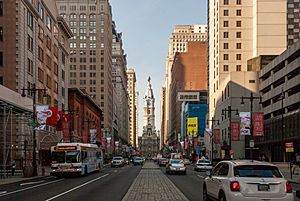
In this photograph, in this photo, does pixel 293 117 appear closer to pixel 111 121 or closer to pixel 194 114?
pixel 194 114

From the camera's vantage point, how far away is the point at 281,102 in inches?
2844

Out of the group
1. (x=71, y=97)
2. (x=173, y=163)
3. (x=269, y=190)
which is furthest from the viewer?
(x=71, y=97)

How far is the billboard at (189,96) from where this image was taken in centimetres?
19102

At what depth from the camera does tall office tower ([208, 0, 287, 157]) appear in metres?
95.8

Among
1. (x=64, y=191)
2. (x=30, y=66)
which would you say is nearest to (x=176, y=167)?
(x=64, y=191)

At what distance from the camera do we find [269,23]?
101 m

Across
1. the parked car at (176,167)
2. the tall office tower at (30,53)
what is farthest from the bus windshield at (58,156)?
the parked car at (176,167)

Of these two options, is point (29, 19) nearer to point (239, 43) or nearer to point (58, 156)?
point (58, 156)

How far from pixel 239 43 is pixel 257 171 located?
308 feet

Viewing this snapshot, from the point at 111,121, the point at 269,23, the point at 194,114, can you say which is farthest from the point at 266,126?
the point at 111,121

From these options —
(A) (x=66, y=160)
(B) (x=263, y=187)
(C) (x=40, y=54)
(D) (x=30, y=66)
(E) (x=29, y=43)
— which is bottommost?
(A) (x=66, y=160)

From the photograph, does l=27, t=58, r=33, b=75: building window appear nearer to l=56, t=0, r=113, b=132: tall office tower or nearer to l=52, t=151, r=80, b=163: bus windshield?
l=52, t=151, r=80, b=163: bus windshield

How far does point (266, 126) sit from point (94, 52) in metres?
86.8

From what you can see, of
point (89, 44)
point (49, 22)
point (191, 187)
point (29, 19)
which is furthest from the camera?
point (89, 44)
